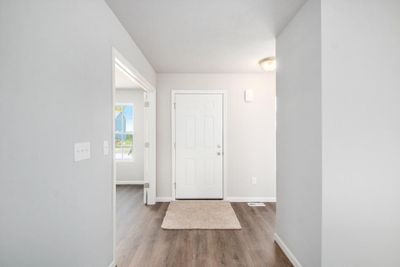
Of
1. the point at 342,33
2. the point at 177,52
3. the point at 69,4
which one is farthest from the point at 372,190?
the point at 177,52

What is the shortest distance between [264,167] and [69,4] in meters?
3.77

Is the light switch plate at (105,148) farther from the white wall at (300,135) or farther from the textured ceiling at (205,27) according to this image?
the white wall at (300,135)

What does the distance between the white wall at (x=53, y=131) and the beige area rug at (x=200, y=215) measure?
1.30 meters

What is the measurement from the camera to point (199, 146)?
417 centimetres

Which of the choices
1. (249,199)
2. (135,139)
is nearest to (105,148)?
(249,199)

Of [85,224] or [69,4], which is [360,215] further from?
[69,4]

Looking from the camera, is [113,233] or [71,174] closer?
[71,174]

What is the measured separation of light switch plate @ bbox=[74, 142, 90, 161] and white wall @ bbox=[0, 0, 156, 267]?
0.04 m

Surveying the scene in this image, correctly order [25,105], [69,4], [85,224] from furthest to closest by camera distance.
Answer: [85,224] < [69,4] < [25,105]

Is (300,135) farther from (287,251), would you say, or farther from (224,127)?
(224,127)

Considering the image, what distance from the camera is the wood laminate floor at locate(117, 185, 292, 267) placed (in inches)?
85.9

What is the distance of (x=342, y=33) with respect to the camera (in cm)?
162

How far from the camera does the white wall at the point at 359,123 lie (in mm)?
1615

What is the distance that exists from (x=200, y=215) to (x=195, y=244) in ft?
2.79
